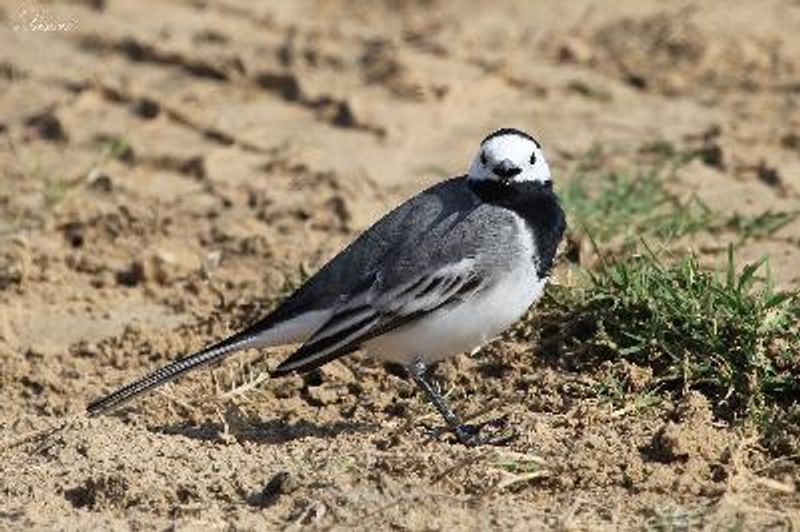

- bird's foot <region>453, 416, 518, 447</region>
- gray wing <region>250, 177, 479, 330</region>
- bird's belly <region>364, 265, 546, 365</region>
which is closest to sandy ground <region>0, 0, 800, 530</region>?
bird's foot <region>453, 416, 518, 447</region>

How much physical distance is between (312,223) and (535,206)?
2.48 meters

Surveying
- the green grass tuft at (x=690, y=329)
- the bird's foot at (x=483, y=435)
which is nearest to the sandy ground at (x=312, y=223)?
the bird's foot at (x=483, y=435)

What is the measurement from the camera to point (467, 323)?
6.68 meters

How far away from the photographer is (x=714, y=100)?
1083 cm

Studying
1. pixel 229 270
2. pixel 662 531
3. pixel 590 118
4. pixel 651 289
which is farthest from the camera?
pixel 590 118

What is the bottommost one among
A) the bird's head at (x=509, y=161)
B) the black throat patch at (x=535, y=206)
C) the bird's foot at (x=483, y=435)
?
the bird's foot at (x=483, y=435)

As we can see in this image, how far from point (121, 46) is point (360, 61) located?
161cm

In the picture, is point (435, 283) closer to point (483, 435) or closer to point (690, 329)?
point (483, 435)

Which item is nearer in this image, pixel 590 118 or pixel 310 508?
pixel 310 508

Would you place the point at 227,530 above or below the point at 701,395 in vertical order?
below

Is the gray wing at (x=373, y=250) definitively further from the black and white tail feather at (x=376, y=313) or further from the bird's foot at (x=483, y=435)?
the bird's foot at (x=483, y=435)

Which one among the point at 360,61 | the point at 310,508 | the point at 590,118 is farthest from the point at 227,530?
the point at 360,61

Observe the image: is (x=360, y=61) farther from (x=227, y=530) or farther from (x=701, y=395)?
(x=227, y=530)

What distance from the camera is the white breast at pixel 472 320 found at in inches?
263
